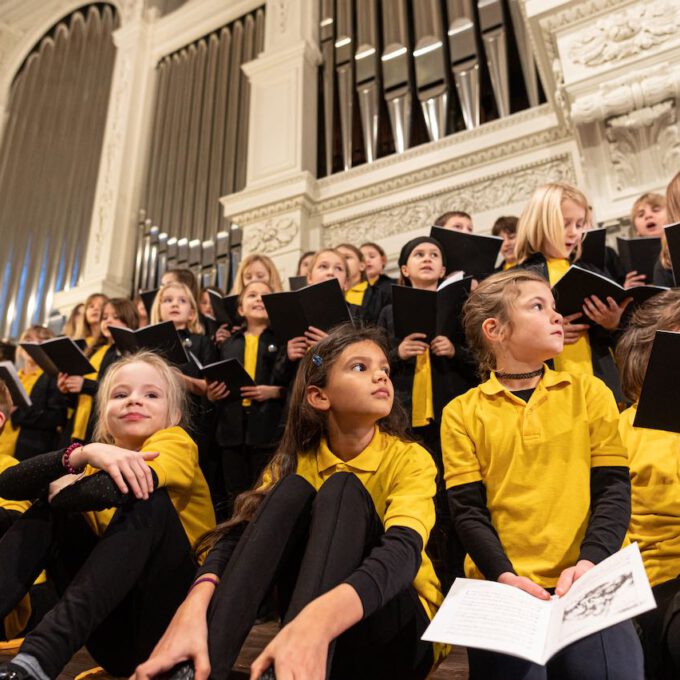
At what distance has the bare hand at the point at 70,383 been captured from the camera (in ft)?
7.80

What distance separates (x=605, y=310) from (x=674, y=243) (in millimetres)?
224

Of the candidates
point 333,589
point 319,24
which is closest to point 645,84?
point 333,589

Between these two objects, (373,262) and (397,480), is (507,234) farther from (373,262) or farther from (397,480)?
(397,480)

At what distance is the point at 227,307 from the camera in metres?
2.47

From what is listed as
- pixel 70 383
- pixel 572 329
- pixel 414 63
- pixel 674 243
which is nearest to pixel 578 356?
pixel 572 329

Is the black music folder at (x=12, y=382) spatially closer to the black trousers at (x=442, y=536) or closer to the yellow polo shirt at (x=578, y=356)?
the black trousers at (x=442, y=536)

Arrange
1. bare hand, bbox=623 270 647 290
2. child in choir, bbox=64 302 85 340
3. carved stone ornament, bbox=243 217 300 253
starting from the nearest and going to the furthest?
bare hand, bbox=623 270 647 290 → child in choir, bbox=64 302 85 340 → carved stone ornament, bbox=243 217 300 253

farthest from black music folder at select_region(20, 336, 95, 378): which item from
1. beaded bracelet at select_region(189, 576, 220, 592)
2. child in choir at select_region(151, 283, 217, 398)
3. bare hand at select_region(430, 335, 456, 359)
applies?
beaded bracelet at select_region(189, 576, 220, 592)

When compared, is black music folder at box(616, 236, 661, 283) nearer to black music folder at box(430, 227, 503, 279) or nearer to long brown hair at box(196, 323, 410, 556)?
black music folder at box(430, 227, 503, 279)

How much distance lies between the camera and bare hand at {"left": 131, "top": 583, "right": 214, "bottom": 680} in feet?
2.75

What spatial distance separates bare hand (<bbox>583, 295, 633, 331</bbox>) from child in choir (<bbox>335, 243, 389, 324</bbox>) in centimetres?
81

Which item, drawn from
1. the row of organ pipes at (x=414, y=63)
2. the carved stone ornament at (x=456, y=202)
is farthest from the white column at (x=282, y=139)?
the carved stone ornament at (x=456, y=202)

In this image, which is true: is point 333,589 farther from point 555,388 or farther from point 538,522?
point 555,388

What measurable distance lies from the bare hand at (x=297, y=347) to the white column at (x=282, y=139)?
1790mm
